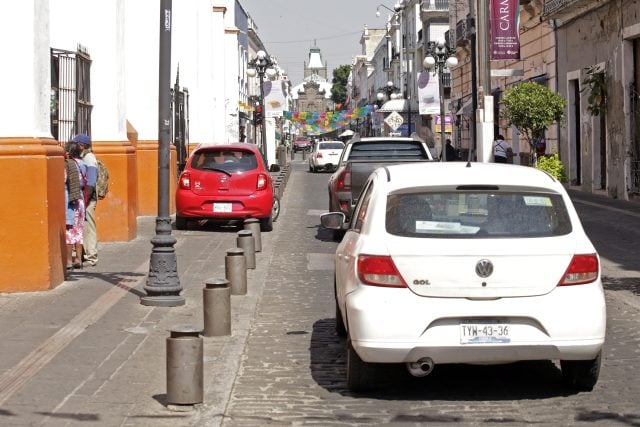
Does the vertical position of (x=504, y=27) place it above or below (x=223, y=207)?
above

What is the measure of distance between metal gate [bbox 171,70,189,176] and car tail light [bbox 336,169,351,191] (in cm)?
855

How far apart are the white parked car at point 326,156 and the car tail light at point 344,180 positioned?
33.0 m

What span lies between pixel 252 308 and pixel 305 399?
4152 mm

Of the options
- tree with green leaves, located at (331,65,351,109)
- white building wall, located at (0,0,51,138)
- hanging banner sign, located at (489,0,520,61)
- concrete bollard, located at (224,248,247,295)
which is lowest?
concrete bollard, located at (224,248,247,295)

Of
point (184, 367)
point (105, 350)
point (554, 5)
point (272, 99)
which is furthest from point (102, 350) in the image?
point (272, 99)

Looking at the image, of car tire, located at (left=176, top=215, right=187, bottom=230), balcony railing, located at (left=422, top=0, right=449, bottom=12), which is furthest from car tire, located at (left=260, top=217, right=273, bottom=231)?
balcony railing, located at (left=422, top=0, right=449, bottom=12)

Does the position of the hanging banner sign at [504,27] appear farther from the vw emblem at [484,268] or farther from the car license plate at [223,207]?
the vw emblem at [484,268]

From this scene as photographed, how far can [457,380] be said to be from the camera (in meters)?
7.93

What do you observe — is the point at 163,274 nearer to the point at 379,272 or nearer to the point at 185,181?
the point at 379,272

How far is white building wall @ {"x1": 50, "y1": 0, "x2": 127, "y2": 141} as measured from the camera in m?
17.7

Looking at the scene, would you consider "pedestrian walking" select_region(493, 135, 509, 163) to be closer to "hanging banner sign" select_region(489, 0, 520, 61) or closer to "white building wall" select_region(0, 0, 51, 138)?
"hanging banner sign" select_region(489, 0, 520, 61)

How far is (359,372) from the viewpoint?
7.38 meters

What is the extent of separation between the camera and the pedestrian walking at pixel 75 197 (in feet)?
45.3

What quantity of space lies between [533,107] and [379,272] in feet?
74.6
